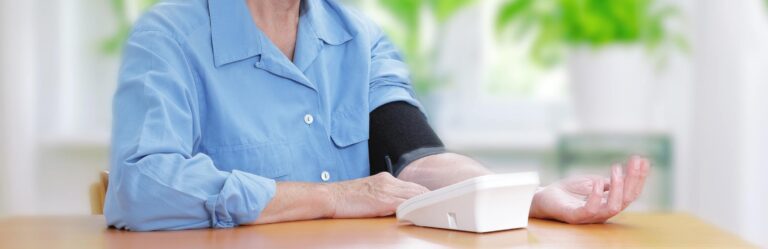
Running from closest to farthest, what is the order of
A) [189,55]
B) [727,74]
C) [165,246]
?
1. [165,246]
2. [189,55]
3. [727,74]

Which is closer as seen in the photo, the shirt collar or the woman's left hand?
the woman's left hand

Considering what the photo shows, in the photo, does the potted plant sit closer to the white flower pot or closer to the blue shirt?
the white flower pot

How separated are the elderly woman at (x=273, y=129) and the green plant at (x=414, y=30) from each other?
1.56 meters

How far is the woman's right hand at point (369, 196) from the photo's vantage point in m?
1.48

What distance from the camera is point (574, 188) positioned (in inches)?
59.8

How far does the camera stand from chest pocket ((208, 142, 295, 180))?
1600 millimetres

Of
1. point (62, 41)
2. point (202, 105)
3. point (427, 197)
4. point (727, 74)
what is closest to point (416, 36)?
point (727, 74)

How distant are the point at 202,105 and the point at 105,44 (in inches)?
83.6

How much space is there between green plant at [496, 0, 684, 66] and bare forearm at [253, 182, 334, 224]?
1774mm

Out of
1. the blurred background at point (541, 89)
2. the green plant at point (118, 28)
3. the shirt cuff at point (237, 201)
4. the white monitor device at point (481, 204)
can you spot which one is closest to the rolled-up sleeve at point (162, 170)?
the shirt cuff at point (237, 201)

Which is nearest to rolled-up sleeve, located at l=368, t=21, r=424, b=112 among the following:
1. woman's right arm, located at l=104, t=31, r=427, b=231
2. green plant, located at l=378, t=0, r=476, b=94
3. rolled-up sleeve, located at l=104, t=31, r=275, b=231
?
woman's right arm, located at l=104, t=31, r=427, b=231

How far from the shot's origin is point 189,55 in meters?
1.55

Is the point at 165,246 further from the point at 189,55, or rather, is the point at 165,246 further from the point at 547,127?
the point at 547,127

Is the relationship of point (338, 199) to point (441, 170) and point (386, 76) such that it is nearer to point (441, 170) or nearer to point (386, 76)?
point (441, 170)
